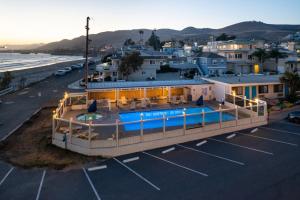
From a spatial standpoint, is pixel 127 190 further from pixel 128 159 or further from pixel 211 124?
pixel 211 124

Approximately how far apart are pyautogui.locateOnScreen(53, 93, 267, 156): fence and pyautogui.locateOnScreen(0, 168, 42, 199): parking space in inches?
125

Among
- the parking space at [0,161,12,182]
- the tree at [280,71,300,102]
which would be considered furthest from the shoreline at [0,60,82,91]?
the tree at [280,71,300,102]

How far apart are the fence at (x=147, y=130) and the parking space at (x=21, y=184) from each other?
3.18 meters

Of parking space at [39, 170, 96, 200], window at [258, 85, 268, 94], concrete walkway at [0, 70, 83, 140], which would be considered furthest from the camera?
window at [258, 85, 268, 94]

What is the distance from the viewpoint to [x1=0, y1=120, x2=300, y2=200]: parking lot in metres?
10.6

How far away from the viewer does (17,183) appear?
1177 cm

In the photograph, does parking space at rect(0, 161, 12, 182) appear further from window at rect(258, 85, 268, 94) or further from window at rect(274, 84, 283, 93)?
window at rect(274, 84, 283, 93)

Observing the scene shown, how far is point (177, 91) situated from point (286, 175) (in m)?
21.6

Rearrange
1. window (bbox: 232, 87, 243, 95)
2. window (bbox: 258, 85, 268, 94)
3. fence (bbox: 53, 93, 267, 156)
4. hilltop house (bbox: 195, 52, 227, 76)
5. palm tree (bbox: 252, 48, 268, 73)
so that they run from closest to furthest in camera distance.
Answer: fence (bbox: 53, 93, 267, 156), window (bbox: 232, 87, 243, 95), window (bbox: 258, 85, 268, 94), hilltop house (bbox: 195, 52, 227, 76), palm tree (bbox: 252, 48, 268, 73)

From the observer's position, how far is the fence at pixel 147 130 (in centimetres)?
1506

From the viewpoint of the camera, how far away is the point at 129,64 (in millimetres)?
48531

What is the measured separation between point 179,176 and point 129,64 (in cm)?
3803

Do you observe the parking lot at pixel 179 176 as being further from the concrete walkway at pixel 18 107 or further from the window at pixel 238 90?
the window at pixel 238 90

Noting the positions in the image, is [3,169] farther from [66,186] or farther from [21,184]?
[66,186]
